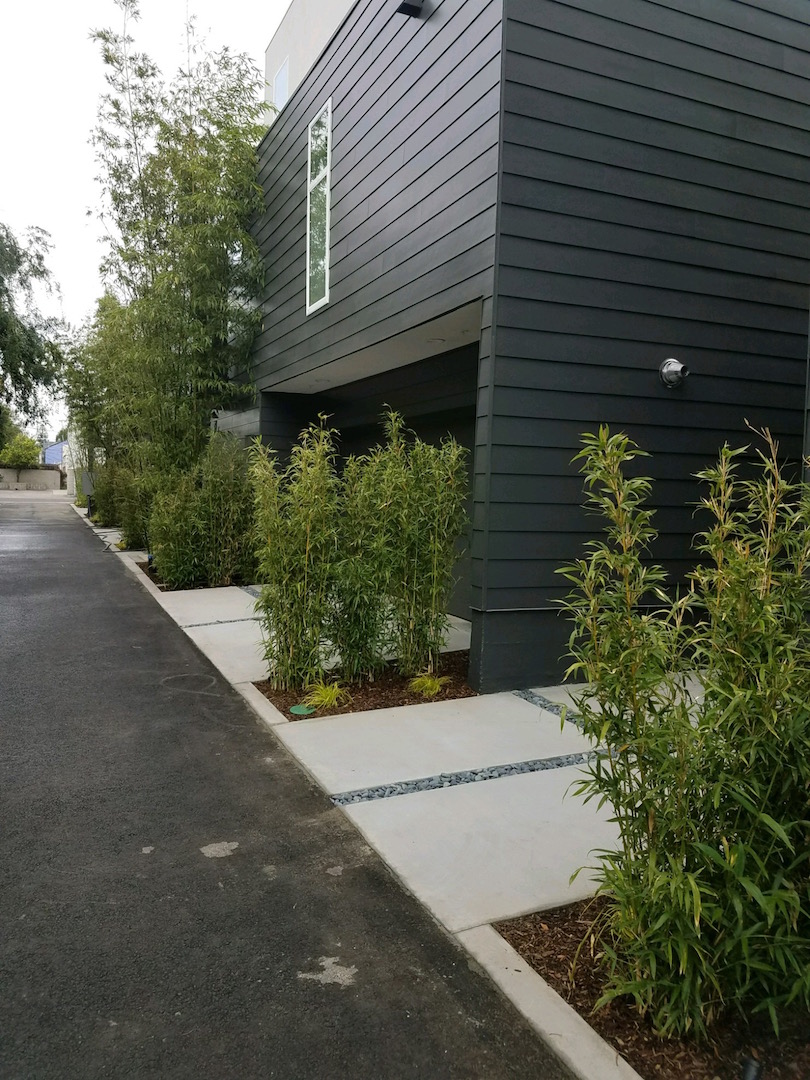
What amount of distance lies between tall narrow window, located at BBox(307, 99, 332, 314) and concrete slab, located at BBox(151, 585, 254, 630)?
322 cm

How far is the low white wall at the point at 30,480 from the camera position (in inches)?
2071

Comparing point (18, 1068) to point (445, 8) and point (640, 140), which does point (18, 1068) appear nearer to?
point (640, 140)

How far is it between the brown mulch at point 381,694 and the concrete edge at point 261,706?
0.13 ft

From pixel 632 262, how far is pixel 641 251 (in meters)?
0.11

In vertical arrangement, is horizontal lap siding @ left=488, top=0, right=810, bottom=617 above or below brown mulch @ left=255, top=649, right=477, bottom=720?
above

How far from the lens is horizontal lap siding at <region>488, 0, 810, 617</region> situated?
4.68m

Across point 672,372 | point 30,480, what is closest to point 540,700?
point 672,372

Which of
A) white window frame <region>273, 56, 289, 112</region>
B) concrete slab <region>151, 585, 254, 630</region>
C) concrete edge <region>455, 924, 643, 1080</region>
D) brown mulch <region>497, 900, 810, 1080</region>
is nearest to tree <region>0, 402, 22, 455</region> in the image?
white window frame <region>273, 56, 289, 112</region>

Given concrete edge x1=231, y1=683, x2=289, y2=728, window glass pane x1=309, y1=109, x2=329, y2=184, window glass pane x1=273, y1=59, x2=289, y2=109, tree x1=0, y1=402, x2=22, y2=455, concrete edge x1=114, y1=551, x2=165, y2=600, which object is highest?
window glass pane x1=273, y1=59, x2=289, y2=109

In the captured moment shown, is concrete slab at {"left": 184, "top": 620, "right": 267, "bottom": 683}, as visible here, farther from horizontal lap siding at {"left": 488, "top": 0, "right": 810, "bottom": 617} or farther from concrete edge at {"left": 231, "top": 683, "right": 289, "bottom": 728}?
horizontal lap siding at {"left": 488, "top": 0, "right": 810, "bottom": 617}

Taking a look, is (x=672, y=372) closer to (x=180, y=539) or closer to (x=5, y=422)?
(x=180, y=539)

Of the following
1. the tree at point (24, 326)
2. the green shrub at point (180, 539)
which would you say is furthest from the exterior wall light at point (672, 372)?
the tree at point (24, 326)

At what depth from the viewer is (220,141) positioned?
9820 mm

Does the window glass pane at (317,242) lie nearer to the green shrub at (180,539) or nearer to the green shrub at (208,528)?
the green shrub at (208,528)
